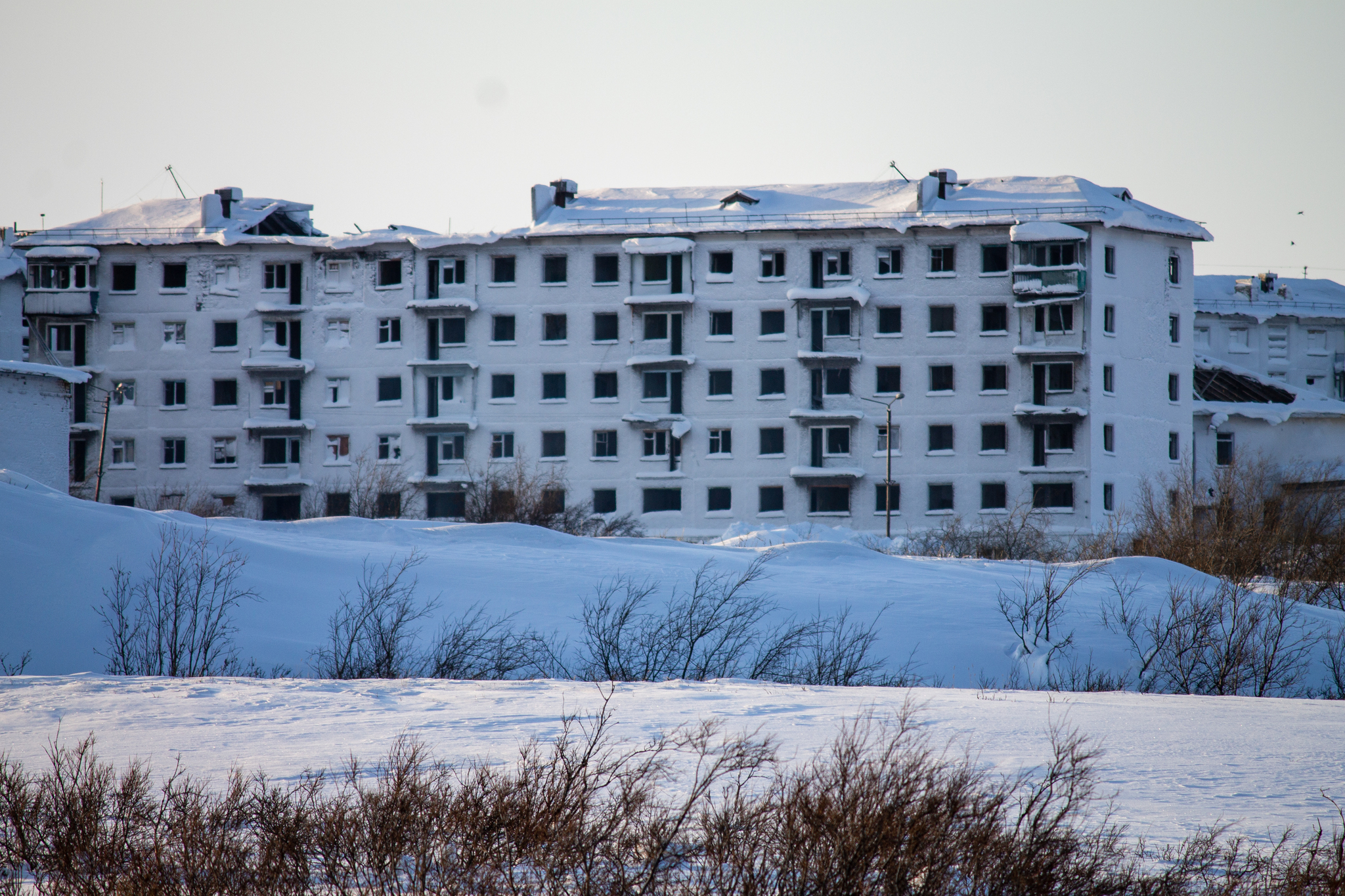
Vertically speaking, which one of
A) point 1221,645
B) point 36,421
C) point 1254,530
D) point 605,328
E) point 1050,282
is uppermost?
point 1050,282

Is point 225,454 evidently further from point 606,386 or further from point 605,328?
point 605,328

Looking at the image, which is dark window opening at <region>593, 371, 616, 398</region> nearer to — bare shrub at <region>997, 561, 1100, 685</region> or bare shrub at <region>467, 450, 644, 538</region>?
bare shrub at <region>467, 450, 644, 538</region>

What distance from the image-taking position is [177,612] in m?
22.1

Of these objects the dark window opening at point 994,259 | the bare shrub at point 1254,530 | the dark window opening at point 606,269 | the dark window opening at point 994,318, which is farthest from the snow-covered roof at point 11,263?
the bare shrub at point 1254,530

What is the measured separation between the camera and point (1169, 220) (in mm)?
54344

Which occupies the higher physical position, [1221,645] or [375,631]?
[375,631]

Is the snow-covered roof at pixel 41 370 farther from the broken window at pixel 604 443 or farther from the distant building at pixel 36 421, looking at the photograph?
the broken window at pixel 604 443

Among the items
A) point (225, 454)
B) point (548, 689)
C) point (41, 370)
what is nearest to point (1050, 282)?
point (225, 454)

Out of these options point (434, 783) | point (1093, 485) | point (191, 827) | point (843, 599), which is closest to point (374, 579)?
point (843, 599)

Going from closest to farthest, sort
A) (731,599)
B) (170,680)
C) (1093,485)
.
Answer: (170,680)
(731,599)
(1093,485)

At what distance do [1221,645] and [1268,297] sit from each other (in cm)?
5482

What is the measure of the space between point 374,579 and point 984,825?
69.4 ft

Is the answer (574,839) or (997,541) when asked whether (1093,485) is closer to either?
(997,541)

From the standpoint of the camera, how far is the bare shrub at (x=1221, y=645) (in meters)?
22.9
